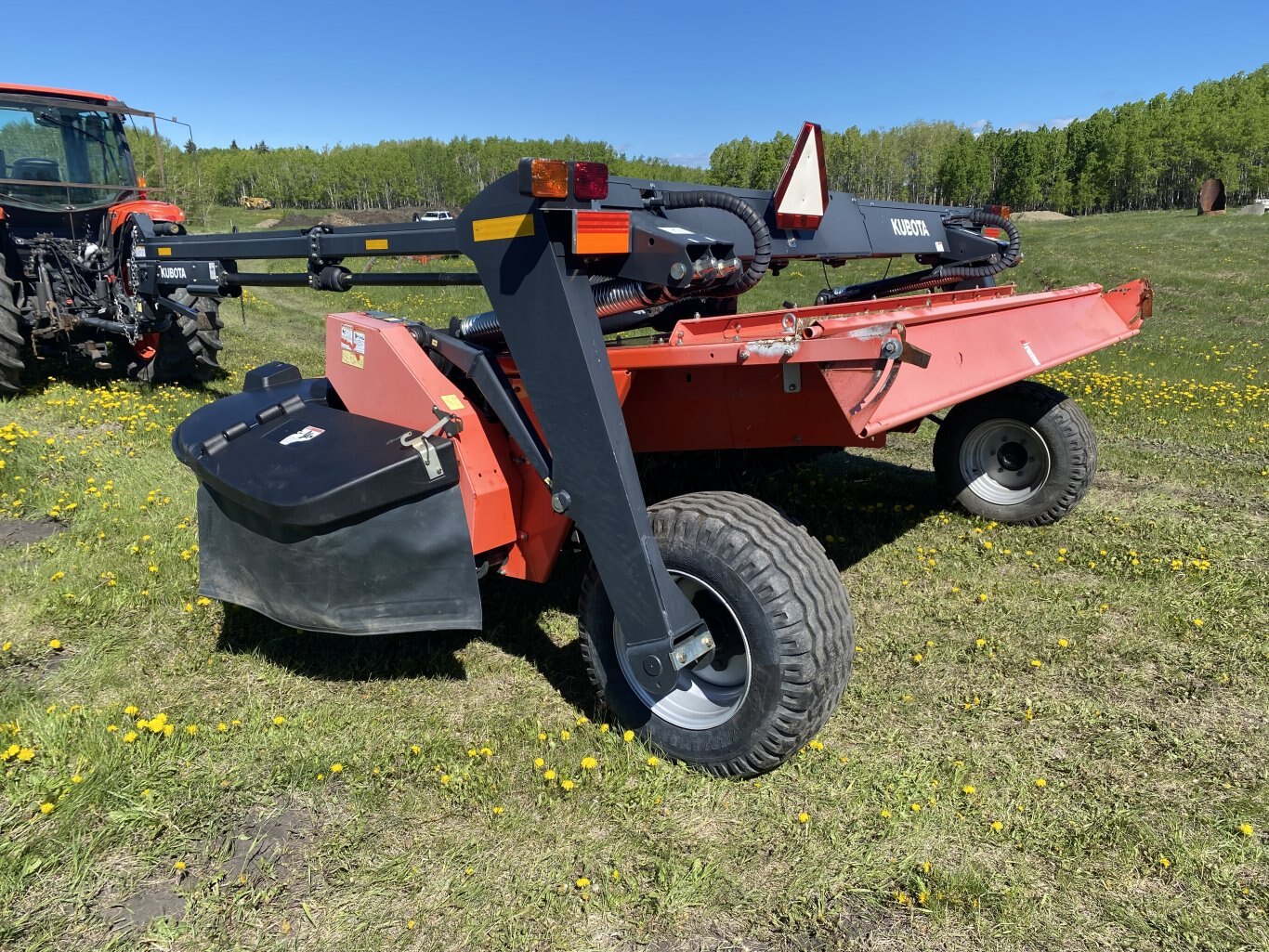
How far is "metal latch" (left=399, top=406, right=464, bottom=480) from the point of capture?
2963mm

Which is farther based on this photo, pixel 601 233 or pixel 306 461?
pixel 306 461

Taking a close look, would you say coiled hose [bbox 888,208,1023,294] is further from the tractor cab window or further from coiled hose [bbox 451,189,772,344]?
the tractor cab window

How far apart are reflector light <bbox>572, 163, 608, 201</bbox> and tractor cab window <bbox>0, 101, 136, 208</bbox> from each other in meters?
7.25

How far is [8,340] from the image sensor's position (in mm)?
6840

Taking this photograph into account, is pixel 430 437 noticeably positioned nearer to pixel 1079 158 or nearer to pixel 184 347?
pixel 184 347

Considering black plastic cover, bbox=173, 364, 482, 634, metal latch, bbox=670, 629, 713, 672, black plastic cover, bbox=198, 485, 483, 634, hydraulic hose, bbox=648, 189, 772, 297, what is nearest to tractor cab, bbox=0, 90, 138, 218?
black plastic cover, bbox=173, 364, 482, 634

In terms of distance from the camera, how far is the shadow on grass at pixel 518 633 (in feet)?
11.8

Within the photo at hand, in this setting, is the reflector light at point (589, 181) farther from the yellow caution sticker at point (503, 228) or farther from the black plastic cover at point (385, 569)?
the black plastic cover at point (385, 569)

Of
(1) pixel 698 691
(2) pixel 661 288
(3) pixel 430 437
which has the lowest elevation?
(1) pixel 698 691

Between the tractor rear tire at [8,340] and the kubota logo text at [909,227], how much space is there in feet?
22.5

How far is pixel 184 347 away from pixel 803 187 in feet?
22.1

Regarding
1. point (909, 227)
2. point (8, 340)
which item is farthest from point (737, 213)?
point (8, 340)

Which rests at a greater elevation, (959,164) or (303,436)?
(959,164)

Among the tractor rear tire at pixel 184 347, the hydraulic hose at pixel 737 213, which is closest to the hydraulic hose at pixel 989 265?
the hydraulic hose at pixel 737 213
